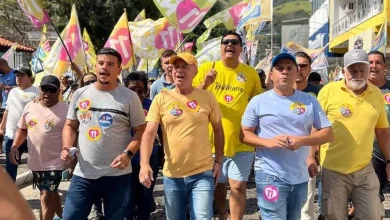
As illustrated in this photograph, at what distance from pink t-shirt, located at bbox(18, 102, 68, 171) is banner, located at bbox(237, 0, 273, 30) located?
368 cm

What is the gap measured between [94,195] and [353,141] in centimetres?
222

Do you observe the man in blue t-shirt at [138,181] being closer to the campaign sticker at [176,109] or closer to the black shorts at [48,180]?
the black shorts at [48,180]

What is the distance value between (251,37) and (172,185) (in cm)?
765

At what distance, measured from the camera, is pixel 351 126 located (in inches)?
175

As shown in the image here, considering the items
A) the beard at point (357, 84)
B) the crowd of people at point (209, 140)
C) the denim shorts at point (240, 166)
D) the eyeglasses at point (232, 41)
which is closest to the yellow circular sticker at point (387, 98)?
the crowd of people at point (209, 140)

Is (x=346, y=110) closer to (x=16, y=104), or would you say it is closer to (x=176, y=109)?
(x=176, y=109)

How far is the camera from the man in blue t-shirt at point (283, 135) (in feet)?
13.0

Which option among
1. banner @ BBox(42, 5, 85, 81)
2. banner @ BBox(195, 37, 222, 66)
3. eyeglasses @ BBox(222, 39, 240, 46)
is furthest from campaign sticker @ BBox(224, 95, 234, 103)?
banner @ BBox(42, 5, 85, 81)

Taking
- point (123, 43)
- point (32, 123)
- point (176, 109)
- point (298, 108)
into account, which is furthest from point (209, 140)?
point (123, 43)

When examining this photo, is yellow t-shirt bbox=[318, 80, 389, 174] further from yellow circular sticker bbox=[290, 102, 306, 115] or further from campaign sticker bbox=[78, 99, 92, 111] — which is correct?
campaign sticker bbox=[78, 99, 92, 111]

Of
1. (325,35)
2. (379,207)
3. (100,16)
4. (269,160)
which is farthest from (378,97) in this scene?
(325,35)

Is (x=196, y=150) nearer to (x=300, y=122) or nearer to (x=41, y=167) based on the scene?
(x=300, y=122)

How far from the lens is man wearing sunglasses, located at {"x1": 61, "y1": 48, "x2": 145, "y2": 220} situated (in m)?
4.18

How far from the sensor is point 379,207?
15.0ft
